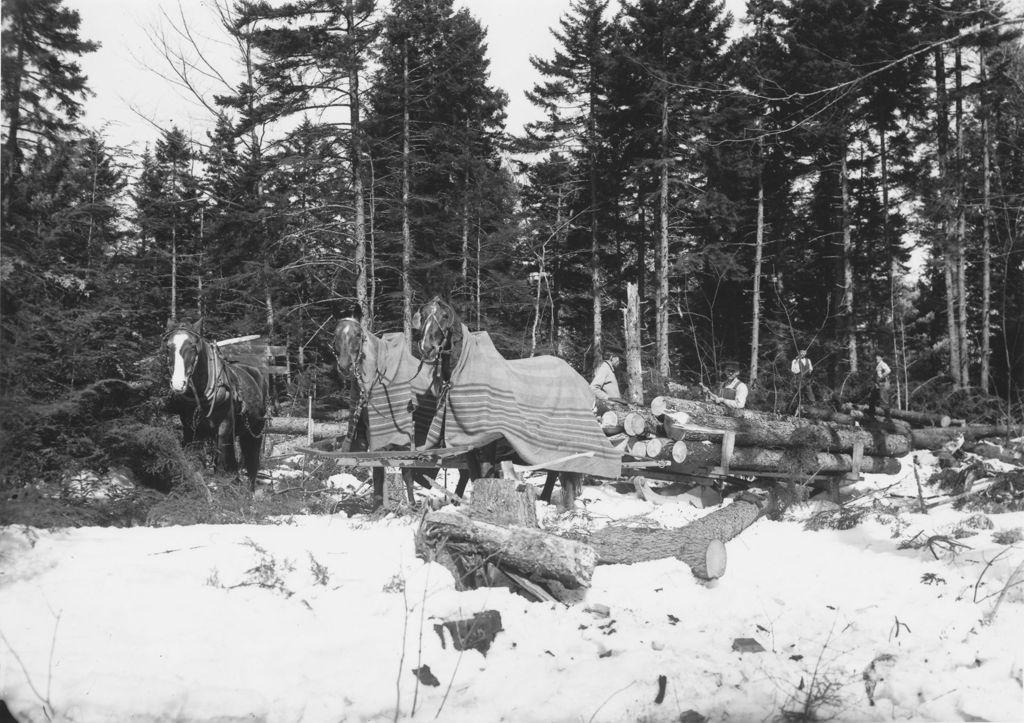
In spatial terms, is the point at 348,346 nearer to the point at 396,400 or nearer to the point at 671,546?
the point at 396,400

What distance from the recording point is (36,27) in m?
7.06

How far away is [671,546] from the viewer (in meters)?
6.05

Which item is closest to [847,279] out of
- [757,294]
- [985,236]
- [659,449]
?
[757,294]

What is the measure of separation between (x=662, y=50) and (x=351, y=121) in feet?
32.9

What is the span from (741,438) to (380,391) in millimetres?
5059

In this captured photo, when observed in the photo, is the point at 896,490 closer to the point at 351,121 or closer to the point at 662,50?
the point at 351,121

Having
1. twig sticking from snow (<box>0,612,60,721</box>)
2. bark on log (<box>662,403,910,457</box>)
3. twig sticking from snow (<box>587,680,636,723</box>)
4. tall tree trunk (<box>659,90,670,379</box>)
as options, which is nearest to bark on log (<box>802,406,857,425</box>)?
bark on log (<box>662,403,910,457</box>)

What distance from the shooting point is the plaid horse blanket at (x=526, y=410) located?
8320 millimetres

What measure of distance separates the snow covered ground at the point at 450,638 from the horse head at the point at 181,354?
83.9 inches

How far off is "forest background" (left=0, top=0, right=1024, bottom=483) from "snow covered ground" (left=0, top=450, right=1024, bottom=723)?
879 centimetres

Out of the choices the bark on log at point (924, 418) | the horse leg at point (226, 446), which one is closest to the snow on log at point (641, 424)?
the horse leg at point (226, 446)

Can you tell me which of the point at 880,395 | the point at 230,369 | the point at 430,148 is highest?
the point at 430,148

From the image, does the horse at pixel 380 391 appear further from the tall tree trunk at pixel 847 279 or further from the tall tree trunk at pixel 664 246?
the tall tree trunk at pixel 847 279

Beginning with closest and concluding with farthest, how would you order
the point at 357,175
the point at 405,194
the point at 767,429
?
1. the point at 767,429
2. the point at 357,175
3. the point at 405,194
